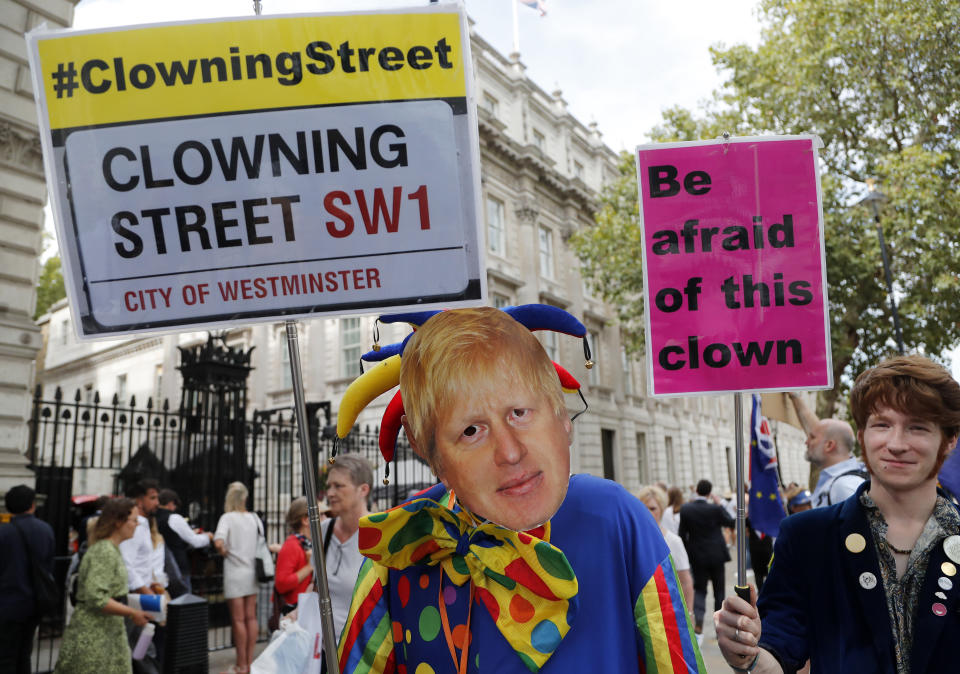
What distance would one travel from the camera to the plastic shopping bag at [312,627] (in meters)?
3.69

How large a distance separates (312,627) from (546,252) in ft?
83.2

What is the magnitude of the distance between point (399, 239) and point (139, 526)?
18.6ft

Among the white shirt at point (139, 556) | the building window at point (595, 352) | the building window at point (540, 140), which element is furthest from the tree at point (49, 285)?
the white shirt at point (139, 556)

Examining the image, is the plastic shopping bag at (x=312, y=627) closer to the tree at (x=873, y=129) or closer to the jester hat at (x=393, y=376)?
the jester hat at (x=393, y=376)

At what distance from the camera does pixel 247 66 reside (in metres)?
2.38

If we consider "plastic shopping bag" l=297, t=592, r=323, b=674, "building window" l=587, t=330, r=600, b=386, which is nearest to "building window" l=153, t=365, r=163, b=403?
"building window" l=587, t=330, r=600, b=386

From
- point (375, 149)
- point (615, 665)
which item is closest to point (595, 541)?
point (615, 665)

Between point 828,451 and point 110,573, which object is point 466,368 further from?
point 110,573

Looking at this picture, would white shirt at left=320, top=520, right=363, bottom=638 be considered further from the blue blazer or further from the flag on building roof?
the flag on building roof

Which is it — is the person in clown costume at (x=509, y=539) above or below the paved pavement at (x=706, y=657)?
above

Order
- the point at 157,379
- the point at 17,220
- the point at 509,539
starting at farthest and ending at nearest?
the point at 157,379
the point at 17,220
the point at 509,539

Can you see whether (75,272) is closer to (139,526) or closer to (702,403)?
(139,526)

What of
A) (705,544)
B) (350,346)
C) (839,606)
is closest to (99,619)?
Result: (839,606)

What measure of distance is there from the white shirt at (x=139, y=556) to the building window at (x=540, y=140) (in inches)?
929
